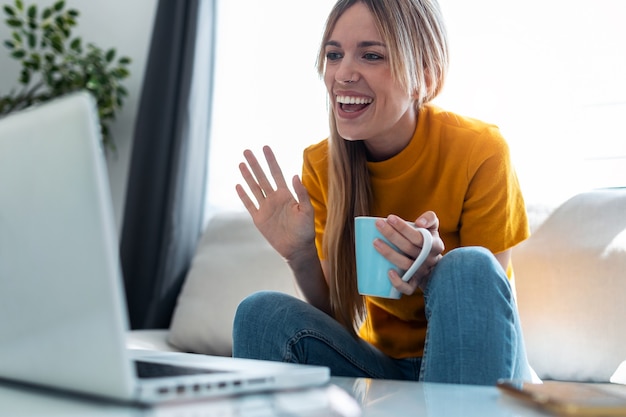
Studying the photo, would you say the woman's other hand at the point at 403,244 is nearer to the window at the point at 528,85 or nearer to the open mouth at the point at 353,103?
the open mouth at the point at 353,103

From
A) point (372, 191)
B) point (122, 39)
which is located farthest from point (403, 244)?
point (122, 39)

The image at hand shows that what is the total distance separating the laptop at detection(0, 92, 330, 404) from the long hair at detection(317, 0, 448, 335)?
29.3 inches

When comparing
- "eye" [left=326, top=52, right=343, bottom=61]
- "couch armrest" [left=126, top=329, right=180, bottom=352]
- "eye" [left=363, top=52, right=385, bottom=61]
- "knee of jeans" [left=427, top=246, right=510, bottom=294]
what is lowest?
"couch armrest" [left=126, top=329, right=180, bottom=352]

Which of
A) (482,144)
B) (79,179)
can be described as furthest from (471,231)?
(79,179)

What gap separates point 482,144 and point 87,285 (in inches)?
40.4

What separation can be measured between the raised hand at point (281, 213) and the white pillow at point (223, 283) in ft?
2.38

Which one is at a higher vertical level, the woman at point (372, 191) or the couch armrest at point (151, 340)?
the woman at point (372, 191)

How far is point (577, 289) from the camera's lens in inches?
69.7

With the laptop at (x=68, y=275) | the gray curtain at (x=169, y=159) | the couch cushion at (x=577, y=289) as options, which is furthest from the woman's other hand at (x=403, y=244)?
the gray curtain at (x=169, y=159)

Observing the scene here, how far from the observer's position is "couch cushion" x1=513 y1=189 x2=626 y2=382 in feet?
5.67

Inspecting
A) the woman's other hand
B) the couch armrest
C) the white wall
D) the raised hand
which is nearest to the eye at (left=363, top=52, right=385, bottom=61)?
the raised hand

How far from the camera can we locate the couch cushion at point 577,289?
68.1 inches

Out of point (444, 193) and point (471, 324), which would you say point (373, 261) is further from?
point (444, 193)

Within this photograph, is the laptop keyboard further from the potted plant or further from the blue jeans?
the potted plant
